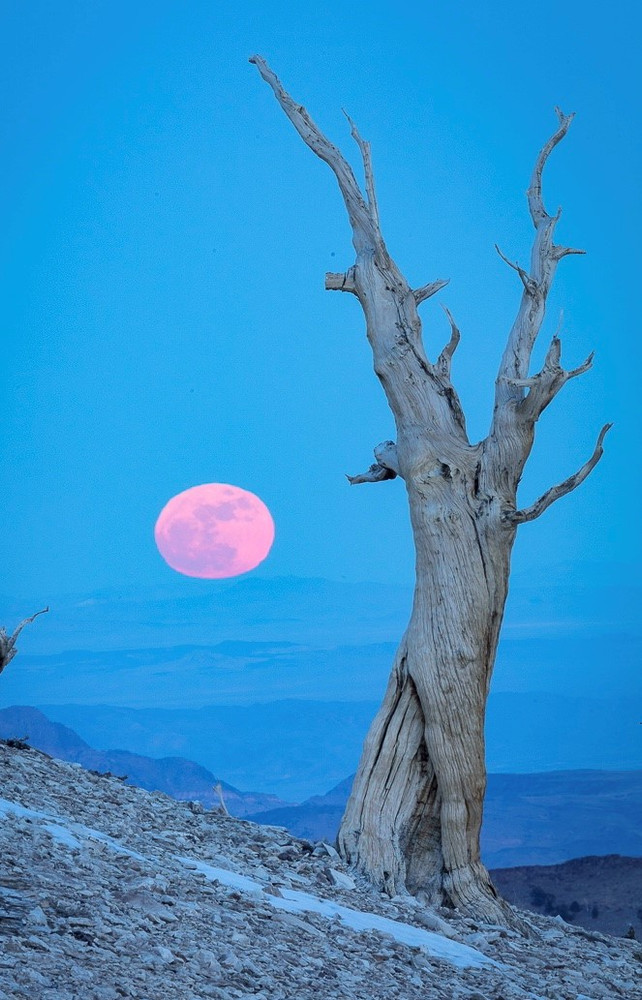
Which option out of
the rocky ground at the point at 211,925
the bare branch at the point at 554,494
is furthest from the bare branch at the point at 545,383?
the rocky ground at the point at 211,925

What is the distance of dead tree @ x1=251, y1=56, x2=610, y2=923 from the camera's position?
8891mm

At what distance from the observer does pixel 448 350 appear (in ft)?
33.5

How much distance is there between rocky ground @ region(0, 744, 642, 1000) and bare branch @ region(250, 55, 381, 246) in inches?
221

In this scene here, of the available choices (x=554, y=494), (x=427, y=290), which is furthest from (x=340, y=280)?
(x=554, y=494)

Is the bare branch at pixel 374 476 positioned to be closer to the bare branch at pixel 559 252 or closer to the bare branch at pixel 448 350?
the bare branch at pixel 448 350

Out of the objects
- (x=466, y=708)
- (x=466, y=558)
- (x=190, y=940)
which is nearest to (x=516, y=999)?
(x=190, y=940)

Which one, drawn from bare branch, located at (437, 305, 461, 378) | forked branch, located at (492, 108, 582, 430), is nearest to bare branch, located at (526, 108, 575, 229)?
forked branch, located at (492, 108, 582, 430)

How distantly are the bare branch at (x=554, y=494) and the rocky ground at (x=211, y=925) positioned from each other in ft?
10.4

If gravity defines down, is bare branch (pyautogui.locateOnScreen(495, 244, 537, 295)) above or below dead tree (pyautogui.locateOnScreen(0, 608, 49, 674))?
above

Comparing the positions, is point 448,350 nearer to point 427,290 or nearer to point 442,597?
point 427,290

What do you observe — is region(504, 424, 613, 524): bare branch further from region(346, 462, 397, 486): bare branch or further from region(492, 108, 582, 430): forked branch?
region(346, 462, 397, 486): bare branch

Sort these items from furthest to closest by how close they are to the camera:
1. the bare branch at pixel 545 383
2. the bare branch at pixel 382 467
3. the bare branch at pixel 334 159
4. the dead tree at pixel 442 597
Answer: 1. the bare branch at pixel 334 159
2. the bare branch at pixel 382 467
3. the bare branch at pixel 545 383
4. the dead tree at pixel 442 597

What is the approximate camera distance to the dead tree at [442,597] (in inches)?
350

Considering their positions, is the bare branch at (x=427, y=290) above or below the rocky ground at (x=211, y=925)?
above
